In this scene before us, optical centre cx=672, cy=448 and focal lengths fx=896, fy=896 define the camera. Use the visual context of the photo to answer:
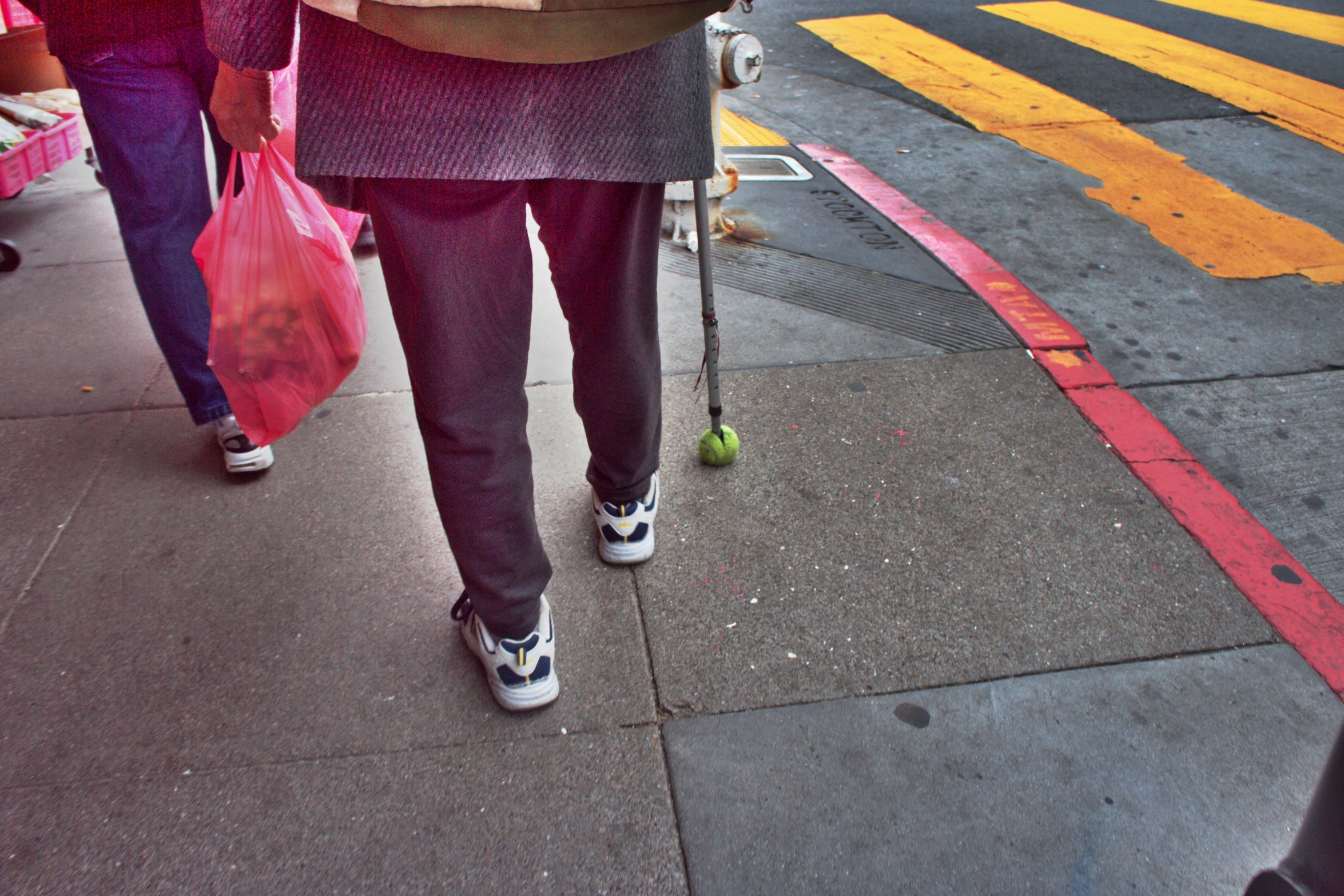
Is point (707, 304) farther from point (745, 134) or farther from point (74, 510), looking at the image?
point (745, 134)

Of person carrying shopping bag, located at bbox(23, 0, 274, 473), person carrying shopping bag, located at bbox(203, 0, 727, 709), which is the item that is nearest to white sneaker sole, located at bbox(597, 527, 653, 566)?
person carrying shopping bag, located at bbox(203, 0, 727, 709)

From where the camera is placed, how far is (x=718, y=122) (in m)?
3.67

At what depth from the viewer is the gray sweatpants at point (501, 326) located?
146 cm

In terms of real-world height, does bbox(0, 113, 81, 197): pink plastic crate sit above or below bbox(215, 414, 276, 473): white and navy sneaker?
above

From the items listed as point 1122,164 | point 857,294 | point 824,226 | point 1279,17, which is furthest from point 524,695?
point 1279,17

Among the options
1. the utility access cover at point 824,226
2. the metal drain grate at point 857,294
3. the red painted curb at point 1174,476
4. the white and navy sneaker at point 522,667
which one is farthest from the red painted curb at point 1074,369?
the white and navy sneaker at point 522,667

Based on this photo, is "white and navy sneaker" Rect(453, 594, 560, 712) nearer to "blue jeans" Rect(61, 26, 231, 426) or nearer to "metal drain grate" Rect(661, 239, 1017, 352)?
"blue jeans" Rect(61, 26, 231, 426)

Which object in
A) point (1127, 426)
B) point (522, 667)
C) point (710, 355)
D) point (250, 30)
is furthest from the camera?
point (1127, 426)

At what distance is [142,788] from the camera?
69.6 inches

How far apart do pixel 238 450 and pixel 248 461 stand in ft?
0.15

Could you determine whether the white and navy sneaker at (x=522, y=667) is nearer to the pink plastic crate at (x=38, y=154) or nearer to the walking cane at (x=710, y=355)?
the walking cane at (x=710, y=355)

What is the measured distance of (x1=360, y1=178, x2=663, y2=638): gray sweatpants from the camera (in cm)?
146

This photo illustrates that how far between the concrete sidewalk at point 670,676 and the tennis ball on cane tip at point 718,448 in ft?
0.24

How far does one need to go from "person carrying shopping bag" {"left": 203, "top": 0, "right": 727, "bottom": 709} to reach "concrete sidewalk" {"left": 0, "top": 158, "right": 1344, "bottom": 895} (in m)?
0.29
